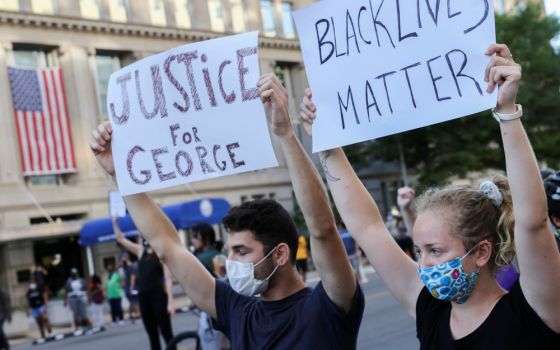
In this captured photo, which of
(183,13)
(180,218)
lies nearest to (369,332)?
(180,218)

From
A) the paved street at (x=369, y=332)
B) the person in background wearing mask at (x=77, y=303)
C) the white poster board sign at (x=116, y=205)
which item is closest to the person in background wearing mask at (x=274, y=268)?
the paved street at (x=369, y=332)

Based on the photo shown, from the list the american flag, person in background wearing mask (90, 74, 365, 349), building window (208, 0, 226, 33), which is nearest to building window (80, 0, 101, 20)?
the american flag

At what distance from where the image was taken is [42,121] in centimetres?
2734

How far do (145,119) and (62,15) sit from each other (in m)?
27.3

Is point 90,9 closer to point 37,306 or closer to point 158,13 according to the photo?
point 158,13

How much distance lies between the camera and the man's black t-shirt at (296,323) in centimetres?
288

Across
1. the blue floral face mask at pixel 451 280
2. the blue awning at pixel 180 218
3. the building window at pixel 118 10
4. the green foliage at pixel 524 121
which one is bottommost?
the blue floral face mask at pixel 451 280

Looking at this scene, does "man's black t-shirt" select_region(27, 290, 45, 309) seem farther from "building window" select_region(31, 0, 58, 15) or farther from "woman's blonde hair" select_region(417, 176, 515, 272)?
"woman's blonde hair" select_region(417, 176, 515, 272)

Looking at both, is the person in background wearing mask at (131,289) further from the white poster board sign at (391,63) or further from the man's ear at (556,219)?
the white poster board sign at (391,63)

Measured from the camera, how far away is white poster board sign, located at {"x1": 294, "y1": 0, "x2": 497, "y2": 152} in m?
2.63

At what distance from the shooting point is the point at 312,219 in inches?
113

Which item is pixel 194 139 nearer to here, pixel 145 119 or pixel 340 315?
pixel 145 119

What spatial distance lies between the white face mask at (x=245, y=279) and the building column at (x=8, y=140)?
2521 cm

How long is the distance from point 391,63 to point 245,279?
1103 millimetres
